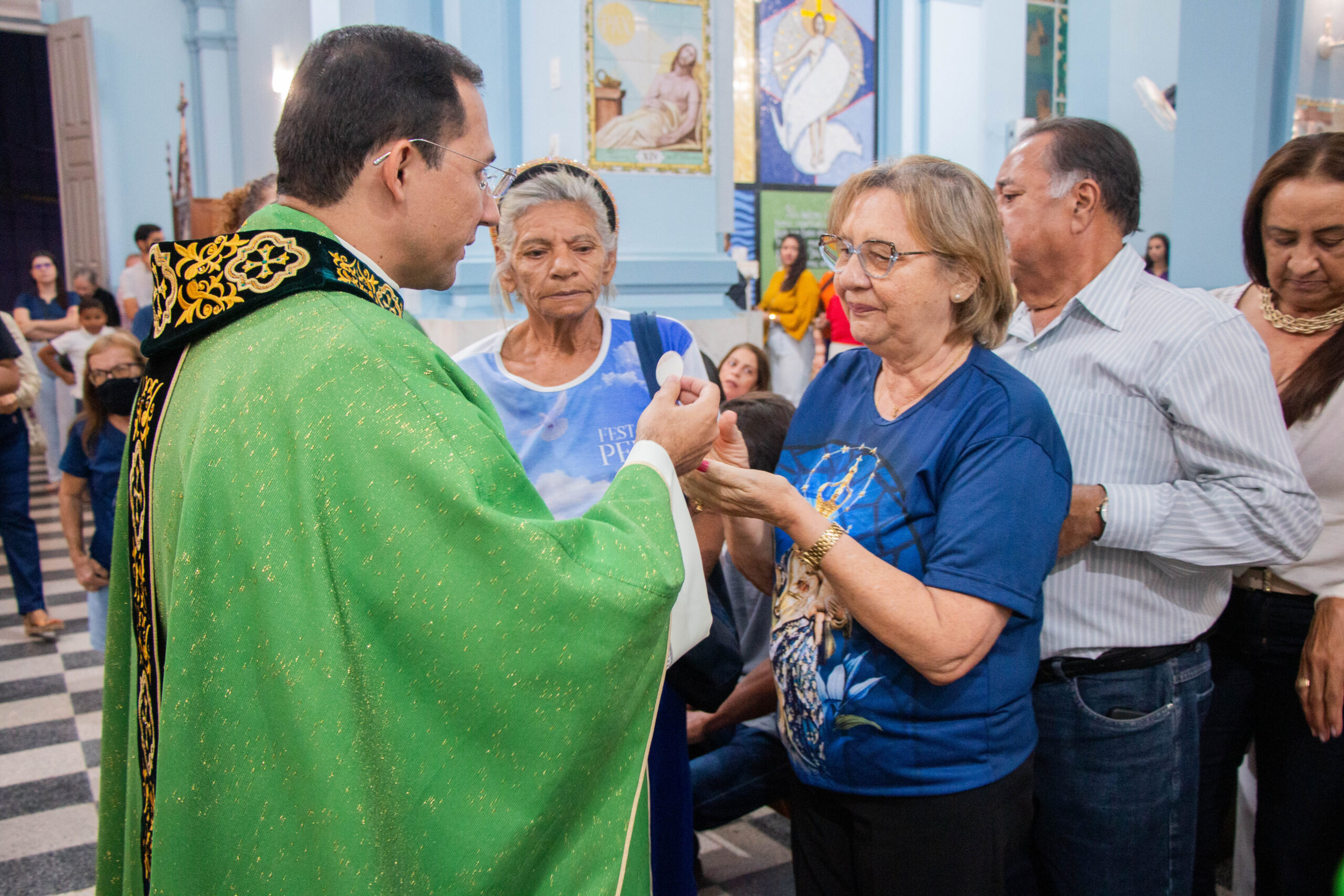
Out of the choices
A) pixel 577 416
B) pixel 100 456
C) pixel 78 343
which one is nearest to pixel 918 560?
pixel 577 416

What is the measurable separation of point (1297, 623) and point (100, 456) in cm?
392

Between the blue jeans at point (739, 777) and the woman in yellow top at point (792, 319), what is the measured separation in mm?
5859

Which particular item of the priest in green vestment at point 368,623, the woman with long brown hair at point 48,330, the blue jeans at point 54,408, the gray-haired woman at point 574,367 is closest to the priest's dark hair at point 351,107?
the priest in green vestment at point 368,623

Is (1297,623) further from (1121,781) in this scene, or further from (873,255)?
(873,255)

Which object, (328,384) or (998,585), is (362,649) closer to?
(328,384)

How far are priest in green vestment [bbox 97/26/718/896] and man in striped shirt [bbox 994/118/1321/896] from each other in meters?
0.91

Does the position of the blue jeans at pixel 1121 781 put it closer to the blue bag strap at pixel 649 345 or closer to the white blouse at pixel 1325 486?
the white blouse at pixel 1325 486

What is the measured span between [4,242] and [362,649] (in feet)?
62.9

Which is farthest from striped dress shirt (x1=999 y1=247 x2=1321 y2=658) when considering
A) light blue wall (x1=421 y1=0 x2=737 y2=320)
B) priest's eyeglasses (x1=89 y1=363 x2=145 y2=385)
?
light blue wall (x1=421 y1=0 x2=737 y2=320)

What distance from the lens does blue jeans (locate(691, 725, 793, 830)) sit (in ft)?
8.24

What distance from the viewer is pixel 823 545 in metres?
1.41

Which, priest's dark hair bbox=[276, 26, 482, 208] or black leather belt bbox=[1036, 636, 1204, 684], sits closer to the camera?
priest's dark hair bbox=[276, 26, 482, 208]

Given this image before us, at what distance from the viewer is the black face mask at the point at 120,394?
138 inches

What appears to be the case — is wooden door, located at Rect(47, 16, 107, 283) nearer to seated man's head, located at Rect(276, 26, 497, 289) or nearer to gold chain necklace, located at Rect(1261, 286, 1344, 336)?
seated man's head, located at Rect(276, 26, 497, 289)
